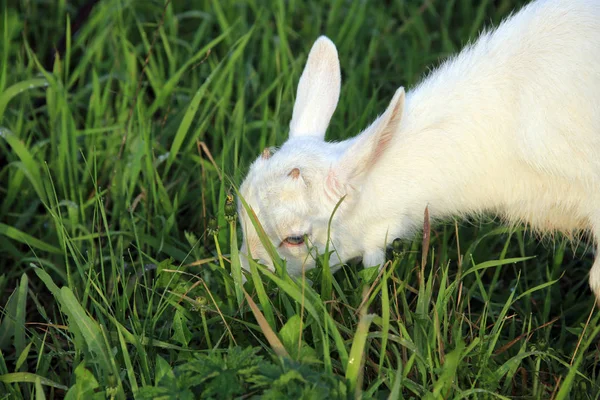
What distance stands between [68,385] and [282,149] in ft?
4.16

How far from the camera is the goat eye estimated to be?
3.61 meters

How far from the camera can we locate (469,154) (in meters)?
3.75

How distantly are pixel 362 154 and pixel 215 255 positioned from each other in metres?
0.94

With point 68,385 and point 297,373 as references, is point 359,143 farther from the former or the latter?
point 68,385

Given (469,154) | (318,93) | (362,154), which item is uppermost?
(318,93)

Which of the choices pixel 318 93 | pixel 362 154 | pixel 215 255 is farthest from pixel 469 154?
pixel 215 255

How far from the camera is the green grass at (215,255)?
3.13 m

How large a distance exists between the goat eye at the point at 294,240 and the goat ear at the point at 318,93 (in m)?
0.55

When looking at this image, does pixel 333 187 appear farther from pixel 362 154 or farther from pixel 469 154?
pixel 469 154

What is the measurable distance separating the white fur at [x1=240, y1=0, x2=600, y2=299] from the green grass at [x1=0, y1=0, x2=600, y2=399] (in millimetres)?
199

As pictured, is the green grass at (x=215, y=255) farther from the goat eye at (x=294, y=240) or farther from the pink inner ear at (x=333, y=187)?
the pink inner ear at (x=333, y=187)

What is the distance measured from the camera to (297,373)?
2.74 m

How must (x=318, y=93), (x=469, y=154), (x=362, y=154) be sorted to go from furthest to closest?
(x=318, y=93) < (x=469, y=154) < (x=362, y=154)

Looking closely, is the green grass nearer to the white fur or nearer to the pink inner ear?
the white fur
